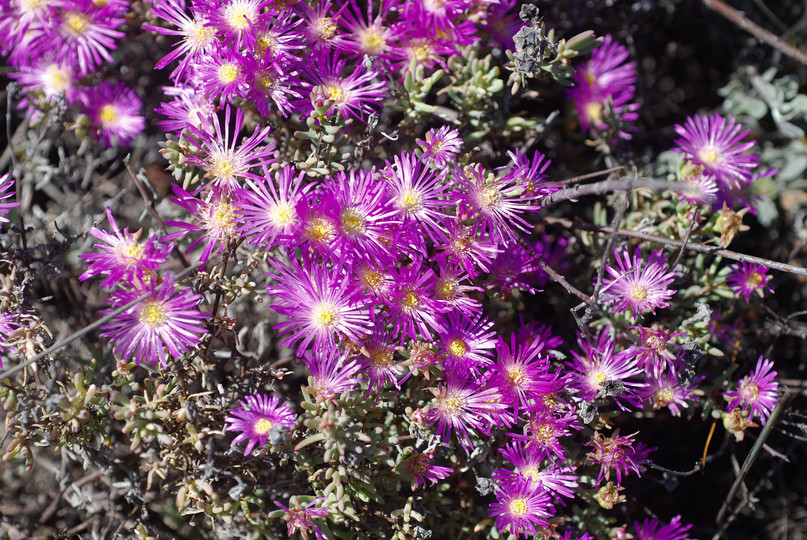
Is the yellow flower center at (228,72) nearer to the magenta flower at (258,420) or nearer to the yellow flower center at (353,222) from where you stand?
the yellow flower center at (353,222)

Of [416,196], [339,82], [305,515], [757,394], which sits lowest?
[305,515]

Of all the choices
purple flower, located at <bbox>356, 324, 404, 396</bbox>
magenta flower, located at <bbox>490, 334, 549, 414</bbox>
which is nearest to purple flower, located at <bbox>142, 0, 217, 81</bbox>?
purple flower, located at <bbox>356, 324, 404, 396</bbox>

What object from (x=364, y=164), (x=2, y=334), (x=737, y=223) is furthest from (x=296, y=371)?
(x=737, y=223)

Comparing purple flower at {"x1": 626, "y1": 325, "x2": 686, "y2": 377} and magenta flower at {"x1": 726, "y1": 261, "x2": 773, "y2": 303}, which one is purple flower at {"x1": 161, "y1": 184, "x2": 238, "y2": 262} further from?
magenta flower at {"x1": 726, "y1": 261, "x2": 773, "y2": 303}

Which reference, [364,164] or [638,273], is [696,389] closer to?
[638,273]

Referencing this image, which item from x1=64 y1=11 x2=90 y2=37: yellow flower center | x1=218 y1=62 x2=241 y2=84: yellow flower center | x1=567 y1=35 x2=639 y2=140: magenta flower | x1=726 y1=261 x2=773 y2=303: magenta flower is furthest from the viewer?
x1=567 y1=35 x2=639 y2=140: magenta flower

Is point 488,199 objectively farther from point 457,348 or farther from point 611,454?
point 611,454

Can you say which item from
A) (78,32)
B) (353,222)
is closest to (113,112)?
(78,32)
